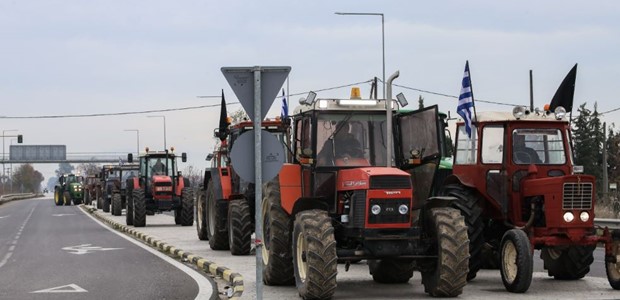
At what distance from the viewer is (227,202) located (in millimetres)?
21906

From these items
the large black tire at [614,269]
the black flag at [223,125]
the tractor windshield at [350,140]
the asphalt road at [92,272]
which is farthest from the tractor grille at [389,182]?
the black flag at [223,125]

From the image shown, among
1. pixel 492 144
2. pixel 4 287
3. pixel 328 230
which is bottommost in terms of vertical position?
pixel 4 287

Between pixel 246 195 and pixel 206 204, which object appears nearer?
pixel 246 195

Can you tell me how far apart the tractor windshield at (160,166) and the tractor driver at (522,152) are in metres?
23.2

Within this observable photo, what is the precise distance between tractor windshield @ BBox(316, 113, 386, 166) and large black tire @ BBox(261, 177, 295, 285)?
111 cm

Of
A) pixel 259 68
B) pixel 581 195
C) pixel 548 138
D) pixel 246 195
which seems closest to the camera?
pixel 259 68

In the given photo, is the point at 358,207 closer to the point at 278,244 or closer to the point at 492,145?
the point at 278,244

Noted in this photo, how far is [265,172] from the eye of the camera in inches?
394

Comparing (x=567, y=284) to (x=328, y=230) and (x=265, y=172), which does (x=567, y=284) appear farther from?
(x=265, y=172)

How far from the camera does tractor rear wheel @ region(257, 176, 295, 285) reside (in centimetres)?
1345

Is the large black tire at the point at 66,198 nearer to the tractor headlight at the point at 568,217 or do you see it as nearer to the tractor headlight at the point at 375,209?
the tractor headlight at the point at 568,217

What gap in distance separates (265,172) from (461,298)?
139 inches

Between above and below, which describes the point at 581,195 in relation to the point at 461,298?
above

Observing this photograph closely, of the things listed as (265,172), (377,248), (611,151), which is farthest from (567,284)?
(611,151)
